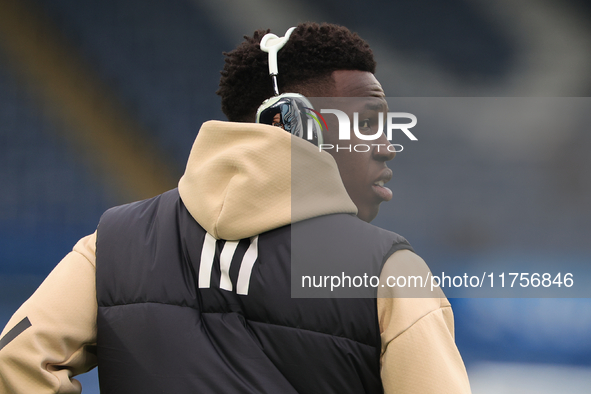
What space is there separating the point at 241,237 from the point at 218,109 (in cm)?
256

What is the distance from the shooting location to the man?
521 millimetres

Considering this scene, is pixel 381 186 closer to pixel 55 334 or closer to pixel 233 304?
pixel 233 304

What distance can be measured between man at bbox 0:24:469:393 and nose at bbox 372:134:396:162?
0.24 meters

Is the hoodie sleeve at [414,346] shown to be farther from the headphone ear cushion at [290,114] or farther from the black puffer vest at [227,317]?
the headphone ear cushion at [290,114]

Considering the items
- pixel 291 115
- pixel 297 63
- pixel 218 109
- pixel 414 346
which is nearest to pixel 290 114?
pixel 291 115

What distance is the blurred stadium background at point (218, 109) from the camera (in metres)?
2.51

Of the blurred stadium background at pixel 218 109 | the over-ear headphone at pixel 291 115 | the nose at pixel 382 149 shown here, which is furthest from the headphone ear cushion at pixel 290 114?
the blurred stadium background at pixel 218 109

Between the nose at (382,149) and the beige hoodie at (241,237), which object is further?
the nose at (382,149)

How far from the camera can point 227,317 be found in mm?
558

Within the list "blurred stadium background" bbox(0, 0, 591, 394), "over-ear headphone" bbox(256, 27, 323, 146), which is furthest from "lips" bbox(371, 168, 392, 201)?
"blurred stadium background" bbox(0, 0, 591, 394)

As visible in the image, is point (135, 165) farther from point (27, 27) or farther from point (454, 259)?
point (454, 259)

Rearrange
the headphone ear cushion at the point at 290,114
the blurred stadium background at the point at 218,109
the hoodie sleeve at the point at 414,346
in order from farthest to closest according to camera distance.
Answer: the blurred stadium background at the point at 218,109 → the headphone ear cushion at the point at 290,114 → the hoodie sleeve at the point at 414,346

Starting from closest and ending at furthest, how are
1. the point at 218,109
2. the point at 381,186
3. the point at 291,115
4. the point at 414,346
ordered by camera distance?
the point at 414,346 < the point at 291,115 < the point at 381,186 < the point at 218,109

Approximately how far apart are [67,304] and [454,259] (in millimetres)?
2467
